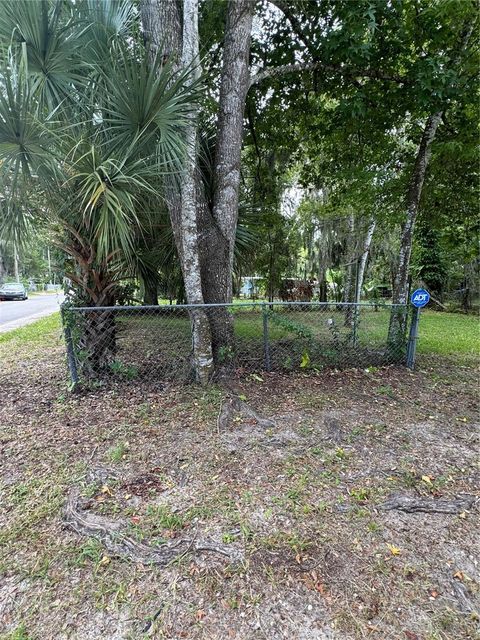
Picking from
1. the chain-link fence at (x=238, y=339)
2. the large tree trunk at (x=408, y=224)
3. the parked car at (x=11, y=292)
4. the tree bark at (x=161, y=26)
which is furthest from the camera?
the parked car at (x=11, y=292)

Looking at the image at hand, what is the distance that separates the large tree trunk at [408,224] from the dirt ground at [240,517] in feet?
4.36

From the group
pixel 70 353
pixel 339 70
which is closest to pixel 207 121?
pixel 339 70

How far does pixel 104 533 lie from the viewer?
1.70m

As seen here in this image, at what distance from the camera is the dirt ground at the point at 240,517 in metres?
1.31

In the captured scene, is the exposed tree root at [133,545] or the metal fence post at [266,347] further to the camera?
the metal fence post at [266,347]

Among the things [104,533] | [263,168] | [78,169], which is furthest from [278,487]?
[263,168]

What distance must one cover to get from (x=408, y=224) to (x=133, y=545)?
186 inches

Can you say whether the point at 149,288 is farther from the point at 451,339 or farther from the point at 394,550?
the point at 451,339

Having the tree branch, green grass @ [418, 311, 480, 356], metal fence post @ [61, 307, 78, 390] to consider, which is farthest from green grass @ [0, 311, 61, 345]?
green grass @ [418, 311, 480, 356]

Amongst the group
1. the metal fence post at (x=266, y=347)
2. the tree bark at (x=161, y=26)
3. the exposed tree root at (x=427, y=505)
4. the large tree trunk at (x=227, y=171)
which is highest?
the tree bark at (x=161, y=26)

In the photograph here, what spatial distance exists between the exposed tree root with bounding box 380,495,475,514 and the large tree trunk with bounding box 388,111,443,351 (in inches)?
108

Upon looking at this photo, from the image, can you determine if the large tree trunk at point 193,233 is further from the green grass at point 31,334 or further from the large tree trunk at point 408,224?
the green grass at point 31,334

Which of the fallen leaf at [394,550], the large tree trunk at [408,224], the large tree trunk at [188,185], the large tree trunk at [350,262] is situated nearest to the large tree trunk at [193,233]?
the large tree trunk at [188,185]

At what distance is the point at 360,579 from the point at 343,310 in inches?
131
